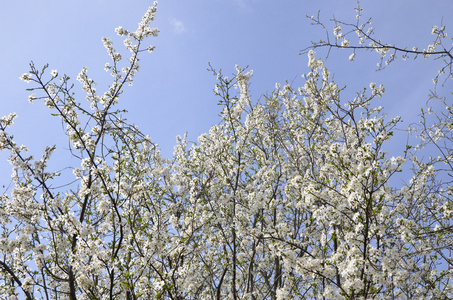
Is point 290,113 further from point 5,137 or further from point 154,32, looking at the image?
point 5,137

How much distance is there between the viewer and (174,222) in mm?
6676

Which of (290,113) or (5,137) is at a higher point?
(290,113)

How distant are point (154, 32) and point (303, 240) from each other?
558 centimetres

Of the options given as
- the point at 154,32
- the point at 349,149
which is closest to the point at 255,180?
the point at 349,149

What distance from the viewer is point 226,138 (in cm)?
962

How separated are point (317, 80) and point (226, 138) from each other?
9.23 ft

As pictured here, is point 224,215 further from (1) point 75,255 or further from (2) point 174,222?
(1) point 75,255

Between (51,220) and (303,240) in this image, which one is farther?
(303,240)

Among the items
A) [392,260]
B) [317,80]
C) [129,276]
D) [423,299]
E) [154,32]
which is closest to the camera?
[392,260]

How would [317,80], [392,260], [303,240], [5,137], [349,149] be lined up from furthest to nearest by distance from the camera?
[317,80]
[303,240]
[349,149]
[5,137]
[392,260]

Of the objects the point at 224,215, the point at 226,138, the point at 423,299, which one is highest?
the point at 226,138

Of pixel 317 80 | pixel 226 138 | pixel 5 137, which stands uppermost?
pixel 317 80

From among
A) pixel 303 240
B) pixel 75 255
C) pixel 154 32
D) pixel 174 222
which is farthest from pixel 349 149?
pixel 75 255

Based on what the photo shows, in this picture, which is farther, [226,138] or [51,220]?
[226,138]
